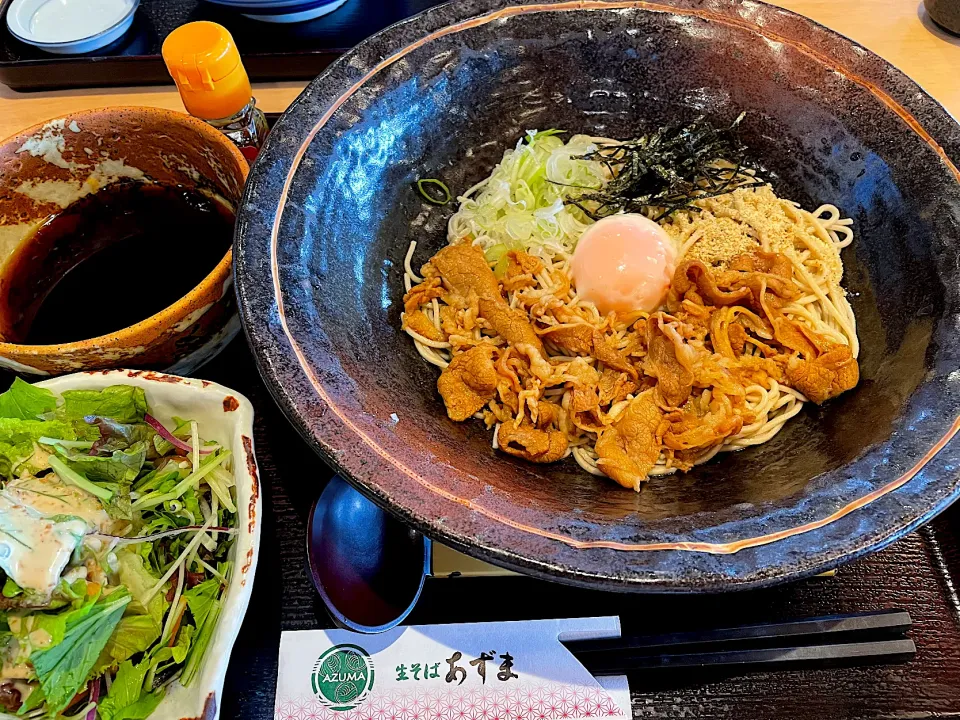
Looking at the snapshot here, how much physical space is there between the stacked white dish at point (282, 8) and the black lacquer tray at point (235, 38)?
4cm

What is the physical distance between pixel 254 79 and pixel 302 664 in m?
2.54

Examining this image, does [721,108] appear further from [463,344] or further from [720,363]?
[463,344]

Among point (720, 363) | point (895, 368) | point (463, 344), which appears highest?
point (895, 368)

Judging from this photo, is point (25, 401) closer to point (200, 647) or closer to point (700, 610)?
point (200, 647)

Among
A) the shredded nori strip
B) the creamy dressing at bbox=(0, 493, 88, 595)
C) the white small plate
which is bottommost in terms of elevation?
the white small plate

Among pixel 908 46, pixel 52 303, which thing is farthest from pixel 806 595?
pixel 908 46

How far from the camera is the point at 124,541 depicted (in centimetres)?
158

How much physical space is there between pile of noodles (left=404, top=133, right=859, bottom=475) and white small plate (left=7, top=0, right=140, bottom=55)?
1.93 m

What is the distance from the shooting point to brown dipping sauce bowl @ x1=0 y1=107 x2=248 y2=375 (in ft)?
6.15

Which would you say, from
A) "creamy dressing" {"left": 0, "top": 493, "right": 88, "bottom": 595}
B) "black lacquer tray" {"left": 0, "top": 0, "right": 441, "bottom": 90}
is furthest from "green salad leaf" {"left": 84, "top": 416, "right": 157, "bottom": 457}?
"black lacquer tray" {"left": 0, "top": 0, "right": 441, "bottom": 90}

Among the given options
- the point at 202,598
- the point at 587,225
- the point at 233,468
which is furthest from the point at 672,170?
the point at 202,598

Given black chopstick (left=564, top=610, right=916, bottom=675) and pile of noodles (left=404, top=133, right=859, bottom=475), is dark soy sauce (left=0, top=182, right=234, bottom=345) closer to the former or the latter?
pile of noodles (left=404, top=133, right=859, bottom=475)

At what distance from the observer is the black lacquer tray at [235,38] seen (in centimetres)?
289

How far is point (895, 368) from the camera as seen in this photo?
1.80 metres
